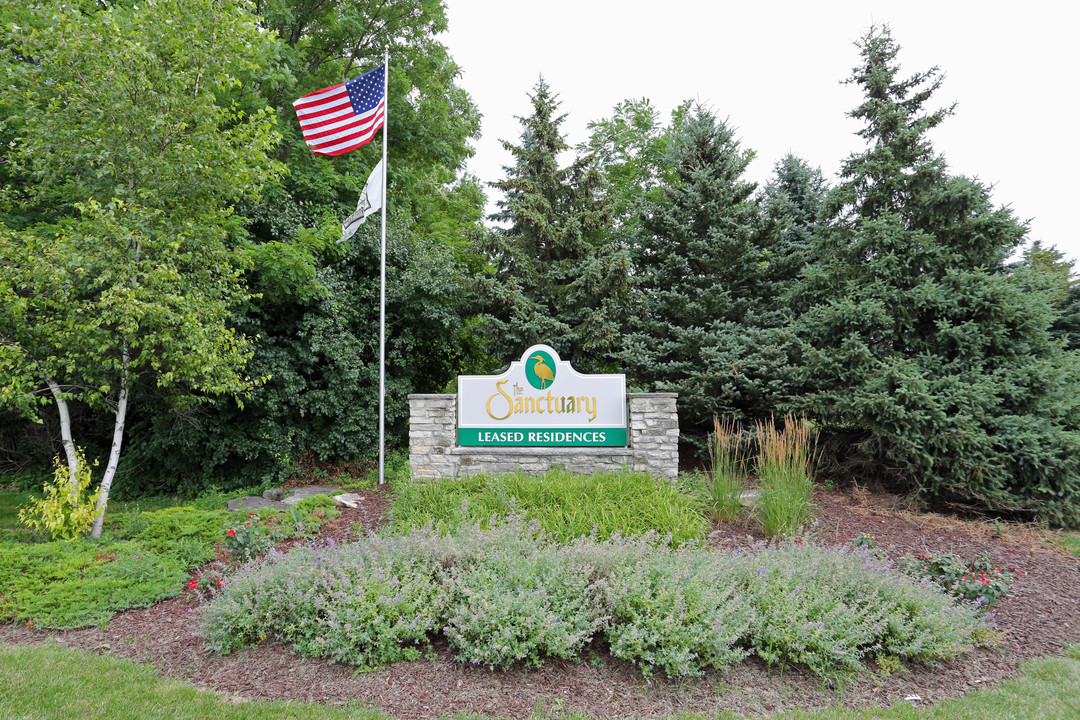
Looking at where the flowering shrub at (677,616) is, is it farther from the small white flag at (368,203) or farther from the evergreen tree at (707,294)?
the small white flag at (368,203)

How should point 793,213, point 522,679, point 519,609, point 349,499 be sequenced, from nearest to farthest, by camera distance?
1. point 522,679
2. point 519,609
3. point 349,499
4. point 793,213

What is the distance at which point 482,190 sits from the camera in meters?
Result: 16.7

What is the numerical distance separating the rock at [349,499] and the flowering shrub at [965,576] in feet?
17.9

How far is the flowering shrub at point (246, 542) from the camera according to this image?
4332 millimetres

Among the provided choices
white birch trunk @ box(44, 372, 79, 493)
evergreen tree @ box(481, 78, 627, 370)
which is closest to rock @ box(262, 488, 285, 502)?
white birch trunk @ box(44, 372, 79, 493)

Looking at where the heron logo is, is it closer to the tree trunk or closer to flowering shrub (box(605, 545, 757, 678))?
flowering shrub (box(605, 545, 757, 678))

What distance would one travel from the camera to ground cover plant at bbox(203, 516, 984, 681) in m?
3.00

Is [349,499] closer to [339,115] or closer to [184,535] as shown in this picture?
[184,535]

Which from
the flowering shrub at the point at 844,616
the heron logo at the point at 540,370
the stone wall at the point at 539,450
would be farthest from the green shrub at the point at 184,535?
the flowering shrub at the point at 844,616

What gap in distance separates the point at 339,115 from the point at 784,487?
7.10m

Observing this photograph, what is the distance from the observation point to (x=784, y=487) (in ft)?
17.5

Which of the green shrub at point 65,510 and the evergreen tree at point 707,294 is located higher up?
the evergreen tree at point 707,294

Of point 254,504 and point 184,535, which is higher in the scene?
point 184,535

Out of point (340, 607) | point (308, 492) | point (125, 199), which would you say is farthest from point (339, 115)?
point (340, 607)
